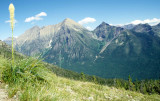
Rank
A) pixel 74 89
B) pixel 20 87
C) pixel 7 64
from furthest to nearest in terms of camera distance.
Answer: pixel 74 89
pixel 7 64
pixel 20 87

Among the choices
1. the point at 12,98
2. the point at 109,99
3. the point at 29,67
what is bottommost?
the point at 109,99

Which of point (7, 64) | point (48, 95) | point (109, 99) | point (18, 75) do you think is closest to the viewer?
point (48, 95)

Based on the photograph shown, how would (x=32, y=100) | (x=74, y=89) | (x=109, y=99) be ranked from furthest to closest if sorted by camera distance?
(x=74, y=89) < (x=109, y=99) < (x=32, y=100)

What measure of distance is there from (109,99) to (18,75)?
223 inches

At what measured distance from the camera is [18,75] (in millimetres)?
5750

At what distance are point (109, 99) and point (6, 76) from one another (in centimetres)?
614

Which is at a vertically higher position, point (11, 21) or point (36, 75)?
point (11, 21)

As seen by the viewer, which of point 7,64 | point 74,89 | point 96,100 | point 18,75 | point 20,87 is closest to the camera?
point 20,87

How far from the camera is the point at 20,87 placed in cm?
489

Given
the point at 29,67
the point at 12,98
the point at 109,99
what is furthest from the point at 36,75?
the point at 109,99

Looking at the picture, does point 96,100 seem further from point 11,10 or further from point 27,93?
point 11,10

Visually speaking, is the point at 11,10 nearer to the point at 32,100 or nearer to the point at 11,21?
the point at 11,21

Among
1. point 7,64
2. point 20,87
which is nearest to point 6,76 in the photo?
point 7,64

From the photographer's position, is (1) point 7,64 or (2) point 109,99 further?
(2) point 109,99
